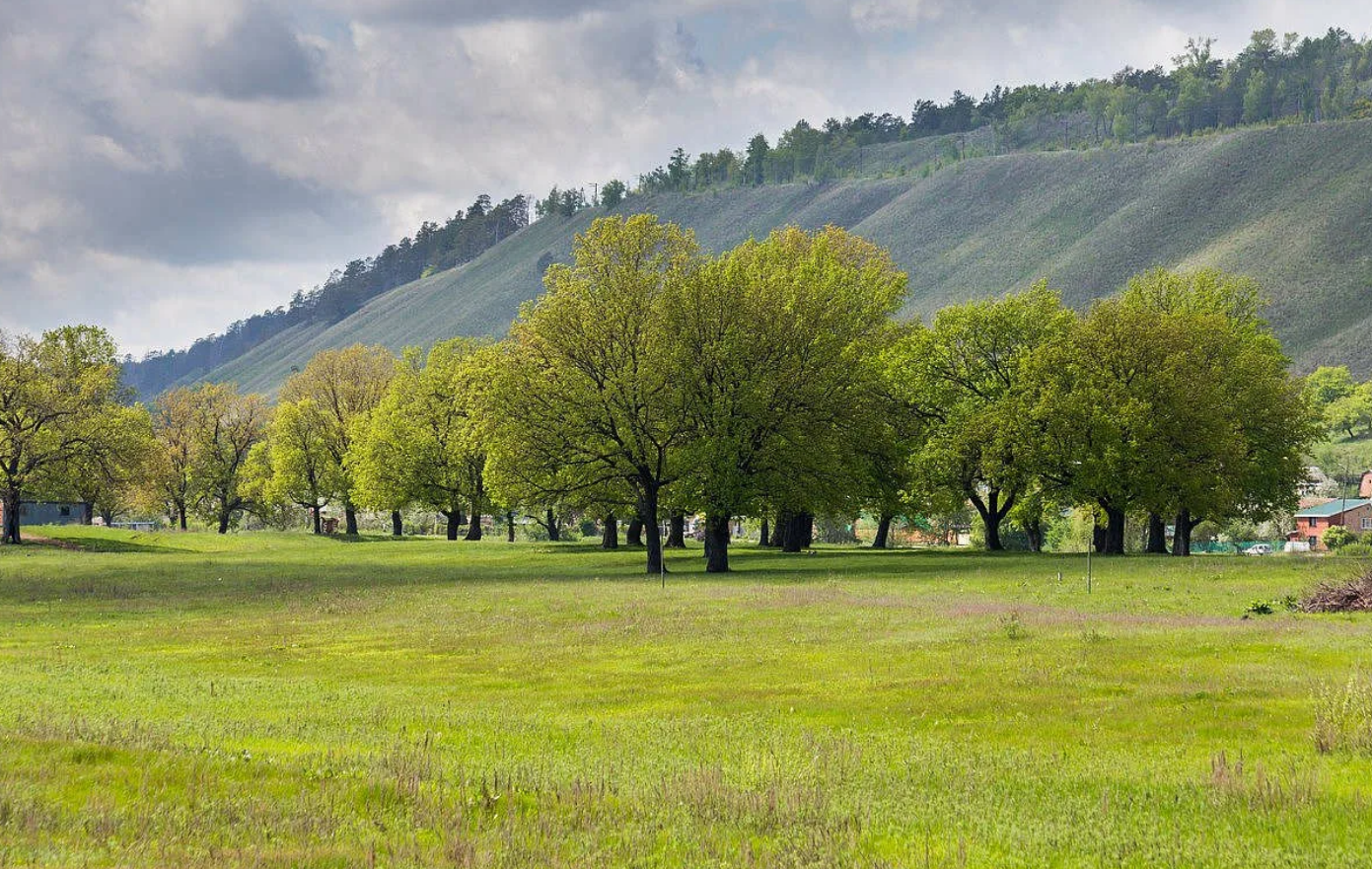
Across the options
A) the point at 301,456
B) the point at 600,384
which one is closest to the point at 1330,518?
the point at 301,456

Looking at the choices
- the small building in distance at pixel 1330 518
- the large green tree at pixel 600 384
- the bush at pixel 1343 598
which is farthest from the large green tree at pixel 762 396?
the small building in distance at pixel 1330 518

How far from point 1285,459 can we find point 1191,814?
231 feet

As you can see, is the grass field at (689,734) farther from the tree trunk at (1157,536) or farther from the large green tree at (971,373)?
the tree trunk at (1157,536)

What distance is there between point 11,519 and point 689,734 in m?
92.4

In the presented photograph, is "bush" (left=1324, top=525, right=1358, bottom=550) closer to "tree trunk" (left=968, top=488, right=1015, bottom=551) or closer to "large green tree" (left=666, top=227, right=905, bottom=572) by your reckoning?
"tree trunk" (left=968, top=488, right=1015, bottom=551)

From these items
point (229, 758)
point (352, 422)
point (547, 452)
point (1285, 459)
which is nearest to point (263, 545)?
point (352, 422)

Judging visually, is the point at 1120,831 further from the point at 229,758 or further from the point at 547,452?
the point at 547,452

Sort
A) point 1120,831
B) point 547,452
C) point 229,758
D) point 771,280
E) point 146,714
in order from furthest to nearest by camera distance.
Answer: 1. point 771,280
2. point 547,452
3. point 146,714
4. point 229,758
5. point 1120,831

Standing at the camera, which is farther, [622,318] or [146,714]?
[622,318]

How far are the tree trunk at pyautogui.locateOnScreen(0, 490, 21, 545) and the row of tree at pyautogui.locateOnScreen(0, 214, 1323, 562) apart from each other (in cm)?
59

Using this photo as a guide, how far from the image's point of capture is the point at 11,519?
9225cm

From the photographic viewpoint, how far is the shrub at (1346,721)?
1539 cm

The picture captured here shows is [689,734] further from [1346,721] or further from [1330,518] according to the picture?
[1330,518]

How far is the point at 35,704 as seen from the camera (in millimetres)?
19219
